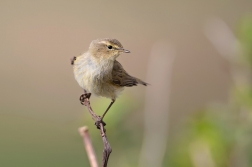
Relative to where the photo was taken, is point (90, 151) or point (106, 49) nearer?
point (90, 151)

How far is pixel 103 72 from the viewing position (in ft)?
14.7

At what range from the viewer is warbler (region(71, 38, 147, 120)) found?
4.33 meters

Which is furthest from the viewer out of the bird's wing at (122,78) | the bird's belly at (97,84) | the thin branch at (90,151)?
the bird's wing at (122,78)

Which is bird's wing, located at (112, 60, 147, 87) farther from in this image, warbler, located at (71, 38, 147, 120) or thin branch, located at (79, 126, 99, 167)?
thin branch, located at (79, 126, 99, 167)

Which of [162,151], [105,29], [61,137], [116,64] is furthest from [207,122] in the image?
[105,29]

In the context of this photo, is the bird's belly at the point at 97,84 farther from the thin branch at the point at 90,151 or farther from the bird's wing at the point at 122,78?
the thin branch at the point at 90,151

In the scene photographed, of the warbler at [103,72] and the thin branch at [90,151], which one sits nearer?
the thin branch at [90,151]

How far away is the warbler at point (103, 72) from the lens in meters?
4.33

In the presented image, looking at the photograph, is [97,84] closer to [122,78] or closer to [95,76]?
[95,76]

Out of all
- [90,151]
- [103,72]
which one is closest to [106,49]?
[103,72]

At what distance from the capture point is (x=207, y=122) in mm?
3863

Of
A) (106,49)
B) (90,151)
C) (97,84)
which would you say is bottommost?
(97,84)

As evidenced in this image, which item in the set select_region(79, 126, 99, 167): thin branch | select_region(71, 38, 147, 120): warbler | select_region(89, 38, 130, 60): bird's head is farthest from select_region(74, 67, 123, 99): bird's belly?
select_region(79, 126, 99, 167): thin branch

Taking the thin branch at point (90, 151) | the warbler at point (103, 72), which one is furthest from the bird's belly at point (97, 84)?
the thin branch at point (90, 151)
